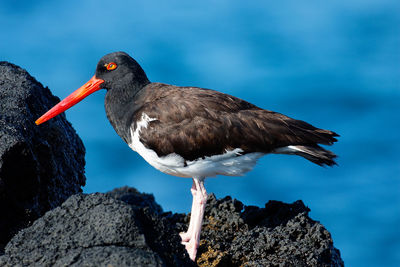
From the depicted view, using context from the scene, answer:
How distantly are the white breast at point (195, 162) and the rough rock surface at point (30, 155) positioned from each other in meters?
1.06

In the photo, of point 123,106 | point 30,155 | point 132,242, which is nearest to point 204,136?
point 123,106

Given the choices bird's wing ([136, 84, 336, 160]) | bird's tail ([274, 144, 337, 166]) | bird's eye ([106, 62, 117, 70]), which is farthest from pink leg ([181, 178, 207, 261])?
bird's eye ([106, 62, 117, 70])

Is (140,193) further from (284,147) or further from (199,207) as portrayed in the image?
(284,147)

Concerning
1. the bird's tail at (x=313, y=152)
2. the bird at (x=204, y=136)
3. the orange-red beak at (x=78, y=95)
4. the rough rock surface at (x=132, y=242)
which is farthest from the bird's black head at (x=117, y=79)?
the rough rock surface at (x=132, y=242)

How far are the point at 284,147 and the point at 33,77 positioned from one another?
3.38 meters

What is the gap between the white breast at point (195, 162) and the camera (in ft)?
19.5

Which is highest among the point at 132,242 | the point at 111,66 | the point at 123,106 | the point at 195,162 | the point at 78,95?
the point at 111,66

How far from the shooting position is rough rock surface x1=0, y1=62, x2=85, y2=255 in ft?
18.0

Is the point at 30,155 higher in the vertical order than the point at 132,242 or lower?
higher

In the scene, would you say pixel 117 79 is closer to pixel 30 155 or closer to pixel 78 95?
pixel 78 95

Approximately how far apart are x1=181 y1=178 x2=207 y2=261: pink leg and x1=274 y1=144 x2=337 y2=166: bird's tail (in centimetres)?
95

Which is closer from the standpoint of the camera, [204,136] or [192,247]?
[192,247]

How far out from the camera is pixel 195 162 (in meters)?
5.95

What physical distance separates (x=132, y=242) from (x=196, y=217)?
2147 mm
